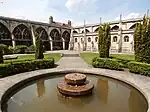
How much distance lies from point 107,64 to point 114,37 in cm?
2477

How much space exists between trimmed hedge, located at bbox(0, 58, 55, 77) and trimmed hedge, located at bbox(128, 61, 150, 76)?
9.15 m

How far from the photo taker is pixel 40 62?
635 inches

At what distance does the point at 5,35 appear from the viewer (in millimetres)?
32969

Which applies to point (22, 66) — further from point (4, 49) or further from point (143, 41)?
point (4, 49)

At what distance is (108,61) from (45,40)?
2923 centimetres

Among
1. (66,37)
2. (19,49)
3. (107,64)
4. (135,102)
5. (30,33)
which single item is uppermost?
(30,33)

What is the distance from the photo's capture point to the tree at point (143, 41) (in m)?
14.2

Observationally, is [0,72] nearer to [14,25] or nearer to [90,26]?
[14,25]

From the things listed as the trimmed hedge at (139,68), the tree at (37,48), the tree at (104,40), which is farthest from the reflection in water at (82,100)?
the tree at (104,40)

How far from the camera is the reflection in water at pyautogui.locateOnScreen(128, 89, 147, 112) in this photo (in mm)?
7680

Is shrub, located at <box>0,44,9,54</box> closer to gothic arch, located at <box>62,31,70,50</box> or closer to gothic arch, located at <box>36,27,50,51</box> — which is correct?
gothic arch, located at <box>36,27,50,51</box>

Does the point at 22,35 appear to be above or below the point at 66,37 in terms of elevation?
below

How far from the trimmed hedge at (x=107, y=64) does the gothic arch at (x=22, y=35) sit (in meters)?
25.2

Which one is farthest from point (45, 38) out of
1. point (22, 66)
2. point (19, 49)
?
point (22, 66)
